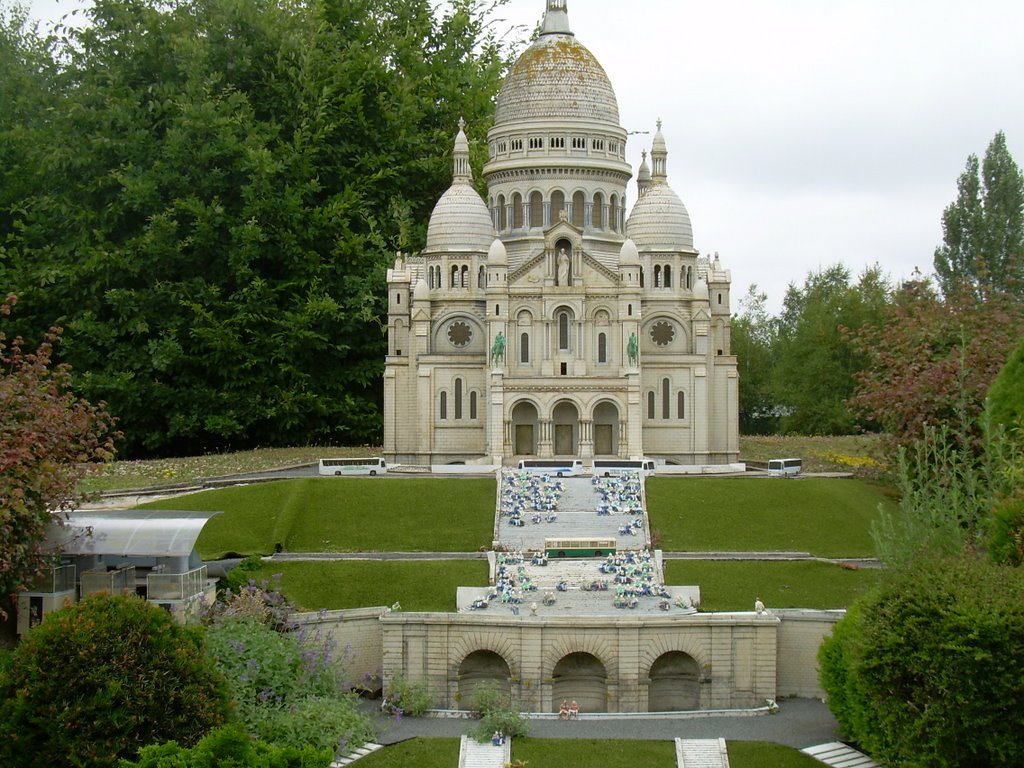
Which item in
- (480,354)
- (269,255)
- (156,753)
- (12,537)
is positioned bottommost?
(156,753)

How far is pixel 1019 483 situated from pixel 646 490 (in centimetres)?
2124

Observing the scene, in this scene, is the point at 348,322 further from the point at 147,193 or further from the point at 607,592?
the point at 607,592

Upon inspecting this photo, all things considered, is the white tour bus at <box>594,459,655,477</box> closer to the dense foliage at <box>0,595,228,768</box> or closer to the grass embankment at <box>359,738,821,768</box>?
the grass embankment at <box>359,738,821,768</box>

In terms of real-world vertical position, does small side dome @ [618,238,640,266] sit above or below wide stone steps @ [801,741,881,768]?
above

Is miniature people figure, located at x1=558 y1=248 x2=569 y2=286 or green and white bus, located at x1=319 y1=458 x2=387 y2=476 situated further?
miniature people figure, located at x1=558 y1=248 x2=569 y2=286

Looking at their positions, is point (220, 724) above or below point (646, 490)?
below

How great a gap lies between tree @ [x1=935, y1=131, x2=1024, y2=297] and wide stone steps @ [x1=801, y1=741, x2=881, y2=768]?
53.2 metres

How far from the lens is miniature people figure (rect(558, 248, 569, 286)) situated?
2596 inches

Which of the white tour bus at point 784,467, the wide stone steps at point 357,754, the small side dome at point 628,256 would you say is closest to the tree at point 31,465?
the wide stone steps at point 357,754

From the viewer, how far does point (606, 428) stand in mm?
66438

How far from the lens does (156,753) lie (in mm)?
31172

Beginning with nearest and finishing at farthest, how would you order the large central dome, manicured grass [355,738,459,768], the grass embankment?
manicured grass [355,738,459,768] → the grass embankment → the large central dome

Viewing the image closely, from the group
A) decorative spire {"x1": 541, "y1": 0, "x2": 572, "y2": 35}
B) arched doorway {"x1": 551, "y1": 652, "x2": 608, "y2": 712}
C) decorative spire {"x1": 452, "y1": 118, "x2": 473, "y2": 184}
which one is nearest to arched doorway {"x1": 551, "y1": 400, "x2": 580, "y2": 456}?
decorative spire {"x1": 452, "y1": 118, "x2": 473, "y2": 184}

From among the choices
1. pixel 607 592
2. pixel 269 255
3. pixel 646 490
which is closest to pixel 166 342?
pixel 269 255
